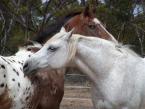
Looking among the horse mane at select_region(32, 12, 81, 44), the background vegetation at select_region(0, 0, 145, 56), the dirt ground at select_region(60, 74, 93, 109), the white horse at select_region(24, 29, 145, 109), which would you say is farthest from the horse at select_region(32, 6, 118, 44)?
the background vegetation at select_region(0, 0, 145, 56)

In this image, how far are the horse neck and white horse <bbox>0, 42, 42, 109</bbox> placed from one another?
95 centimetres

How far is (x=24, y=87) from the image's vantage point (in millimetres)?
5516

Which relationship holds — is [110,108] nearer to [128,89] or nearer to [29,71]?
[128,89]

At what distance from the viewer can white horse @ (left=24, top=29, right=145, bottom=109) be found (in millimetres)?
4773

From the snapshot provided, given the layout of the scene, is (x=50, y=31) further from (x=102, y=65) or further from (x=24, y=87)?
(x=102, y=65)

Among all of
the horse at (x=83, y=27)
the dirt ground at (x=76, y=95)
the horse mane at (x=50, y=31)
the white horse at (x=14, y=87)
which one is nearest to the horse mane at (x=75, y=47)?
the white horse at (x=14, y=87)

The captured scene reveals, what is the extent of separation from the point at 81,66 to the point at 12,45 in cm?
1736

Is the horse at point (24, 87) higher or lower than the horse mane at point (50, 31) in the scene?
lower

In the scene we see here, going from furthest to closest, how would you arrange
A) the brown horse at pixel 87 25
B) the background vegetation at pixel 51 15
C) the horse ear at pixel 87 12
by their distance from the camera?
the background vegetation at pixel 51 15, the horse ear at pixel 87 12, the brown horse at pixel 87 25

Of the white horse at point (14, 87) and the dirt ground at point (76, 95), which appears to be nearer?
the white horse at point (14, 87)

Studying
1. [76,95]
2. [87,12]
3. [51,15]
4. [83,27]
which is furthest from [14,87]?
[51,15]

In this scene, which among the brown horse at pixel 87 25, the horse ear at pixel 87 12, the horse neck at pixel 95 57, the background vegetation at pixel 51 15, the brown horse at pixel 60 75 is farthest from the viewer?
the background vegetation at pixel 51 15

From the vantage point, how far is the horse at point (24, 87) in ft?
17.2

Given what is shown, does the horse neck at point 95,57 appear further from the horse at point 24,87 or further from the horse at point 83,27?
the horse at point 83,27
